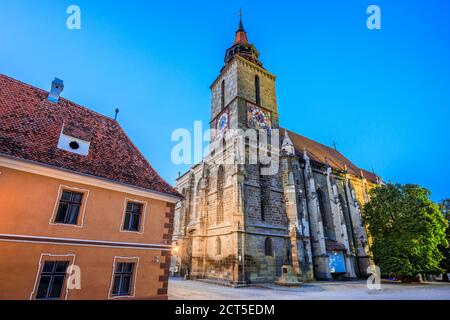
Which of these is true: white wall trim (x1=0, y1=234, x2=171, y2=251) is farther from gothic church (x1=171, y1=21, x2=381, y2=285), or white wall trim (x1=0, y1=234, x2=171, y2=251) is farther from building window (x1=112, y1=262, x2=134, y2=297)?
gothic church (x1=171, y1=21, x2=381, y2=285)

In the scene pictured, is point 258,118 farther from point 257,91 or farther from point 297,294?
point 297,294

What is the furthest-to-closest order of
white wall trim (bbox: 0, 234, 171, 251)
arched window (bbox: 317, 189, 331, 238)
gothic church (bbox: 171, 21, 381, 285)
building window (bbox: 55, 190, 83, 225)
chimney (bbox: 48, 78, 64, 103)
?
arched window (bbox: 317, 189, 331, 238) → gothic church (bbox: 171, 21, 381, 285) → chimney (bbox: 48, 78, 64, 103) → building window (bbox: 55, 190, 83, 225) → white wall trim (bbox: 0, 234, 171, 251)

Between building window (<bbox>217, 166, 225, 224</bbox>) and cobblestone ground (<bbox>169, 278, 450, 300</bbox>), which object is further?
building window (<bbox>217, 166, 225, 224</bbox>)

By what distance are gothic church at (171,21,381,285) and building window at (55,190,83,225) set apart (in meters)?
11.2

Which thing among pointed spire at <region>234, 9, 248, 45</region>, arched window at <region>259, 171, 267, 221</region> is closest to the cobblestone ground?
arched window at <region>259, 171, 267, 221</region>

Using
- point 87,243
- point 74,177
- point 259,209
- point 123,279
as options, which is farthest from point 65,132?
point 259,209

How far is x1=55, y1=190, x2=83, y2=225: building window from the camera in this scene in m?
8.86

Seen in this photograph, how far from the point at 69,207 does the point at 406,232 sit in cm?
2508

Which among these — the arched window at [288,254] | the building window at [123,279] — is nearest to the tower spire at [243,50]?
the arched window at [288,254]

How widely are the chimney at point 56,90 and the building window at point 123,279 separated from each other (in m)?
8.95

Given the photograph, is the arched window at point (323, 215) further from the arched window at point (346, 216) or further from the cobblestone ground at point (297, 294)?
the cobblestone ground at point (297, 294)

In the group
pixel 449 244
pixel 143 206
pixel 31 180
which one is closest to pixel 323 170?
pixel 449 244

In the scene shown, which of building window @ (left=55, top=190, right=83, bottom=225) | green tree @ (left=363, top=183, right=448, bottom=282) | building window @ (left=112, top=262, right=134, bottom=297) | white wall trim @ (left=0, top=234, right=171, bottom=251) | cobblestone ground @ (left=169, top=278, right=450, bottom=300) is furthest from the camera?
Result: green tree @ (left=363, top=183, right=448, bottom=282)

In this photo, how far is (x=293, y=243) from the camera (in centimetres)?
1966
